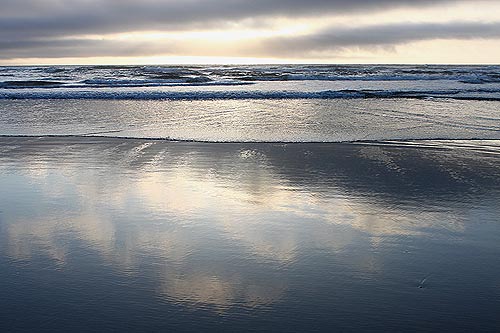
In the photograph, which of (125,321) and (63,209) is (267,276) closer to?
(125,321)

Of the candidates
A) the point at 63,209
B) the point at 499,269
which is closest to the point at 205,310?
the point at 499,269

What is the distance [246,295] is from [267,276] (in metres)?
0.40

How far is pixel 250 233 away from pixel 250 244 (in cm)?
36

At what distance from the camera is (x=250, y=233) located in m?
5.74

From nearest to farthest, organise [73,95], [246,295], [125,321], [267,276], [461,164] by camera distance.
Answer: [125,321]
[246,295]
[267,276]
[461,164]
[73,95]

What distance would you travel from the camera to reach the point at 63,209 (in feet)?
21.9

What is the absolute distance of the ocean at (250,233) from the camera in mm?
3984

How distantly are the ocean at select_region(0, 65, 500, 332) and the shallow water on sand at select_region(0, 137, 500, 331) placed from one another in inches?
0.7

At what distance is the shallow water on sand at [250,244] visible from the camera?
3963mm

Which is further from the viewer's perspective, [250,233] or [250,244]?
[250,233]

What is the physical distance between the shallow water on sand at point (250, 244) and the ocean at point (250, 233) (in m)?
0.02

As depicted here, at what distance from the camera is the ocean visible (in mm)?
3984

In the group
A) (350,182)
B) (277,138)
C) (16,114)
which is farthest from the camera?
(16,114)

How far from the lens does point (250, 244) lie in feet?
17.7
